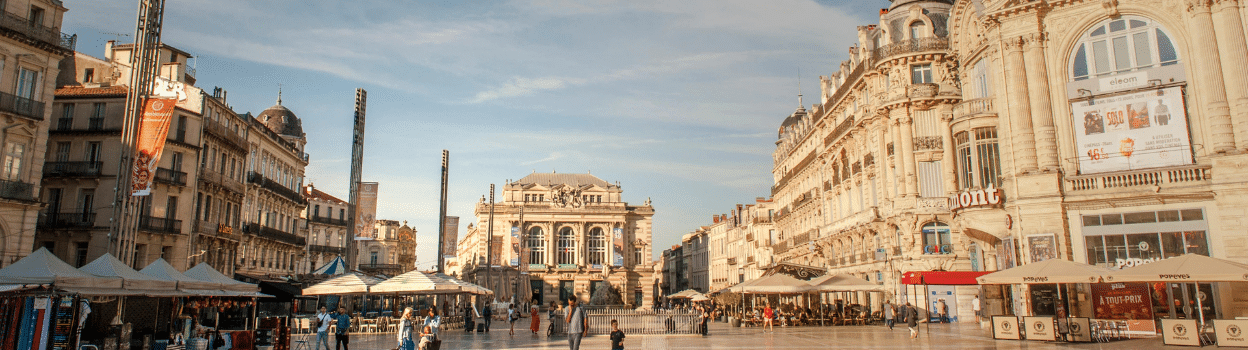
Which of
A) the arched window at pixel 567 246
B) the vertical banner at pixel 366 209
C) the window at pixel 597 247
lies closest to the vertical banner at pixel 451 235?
the vertical banner at pixel 366 209

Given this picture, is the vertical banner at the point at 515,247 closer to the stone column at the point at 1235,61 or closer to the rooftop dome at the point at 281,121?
the rooftop dome at the point at 281,121

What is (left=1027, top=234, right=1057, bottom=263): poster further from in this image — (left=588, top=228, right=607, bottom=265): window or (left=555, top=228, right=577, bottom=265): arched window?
(left=555, top=228, right=577, bottom=265): arched window

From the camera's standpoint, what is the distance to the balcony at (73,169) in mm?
29266

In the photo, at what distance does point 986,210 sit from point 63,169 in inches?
1361

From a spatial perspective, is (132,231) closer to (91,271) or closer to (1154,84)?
(91,271)

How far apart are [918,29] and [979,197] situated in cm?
951

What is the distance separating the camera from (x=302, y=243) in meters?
47.5

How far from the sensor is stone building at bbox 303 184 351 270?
55.8 meters

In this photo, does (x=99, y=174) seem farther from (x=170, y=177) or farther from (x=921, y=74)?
(x=921, y=74)

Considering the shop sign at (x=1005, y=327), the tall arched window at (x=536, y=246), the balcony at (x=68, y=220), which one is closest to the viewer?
the shop sign at (x=1005, y=327)

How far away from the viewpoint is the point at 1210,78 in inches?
815

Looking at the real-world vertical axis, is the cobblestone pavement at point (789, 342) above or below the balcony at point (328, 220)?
below

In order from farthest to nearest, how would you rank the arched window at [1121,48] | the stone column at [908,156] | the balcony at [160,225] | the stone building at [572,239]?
1. the stone building at [572,239]
2. the stone column at [908,156]
3. the balcony at [160,225]
4. the arched window at [1121,48]

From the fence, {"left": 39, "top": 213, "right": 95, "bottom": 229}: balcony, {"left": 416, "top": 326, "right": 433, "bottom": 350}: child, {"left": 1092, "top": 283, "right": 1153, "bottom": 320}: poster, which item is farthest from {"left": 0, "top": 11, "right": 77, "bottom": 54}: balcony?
{"left": 1092, "top": 283, "right": 1153, "bottom": 320}: poster
